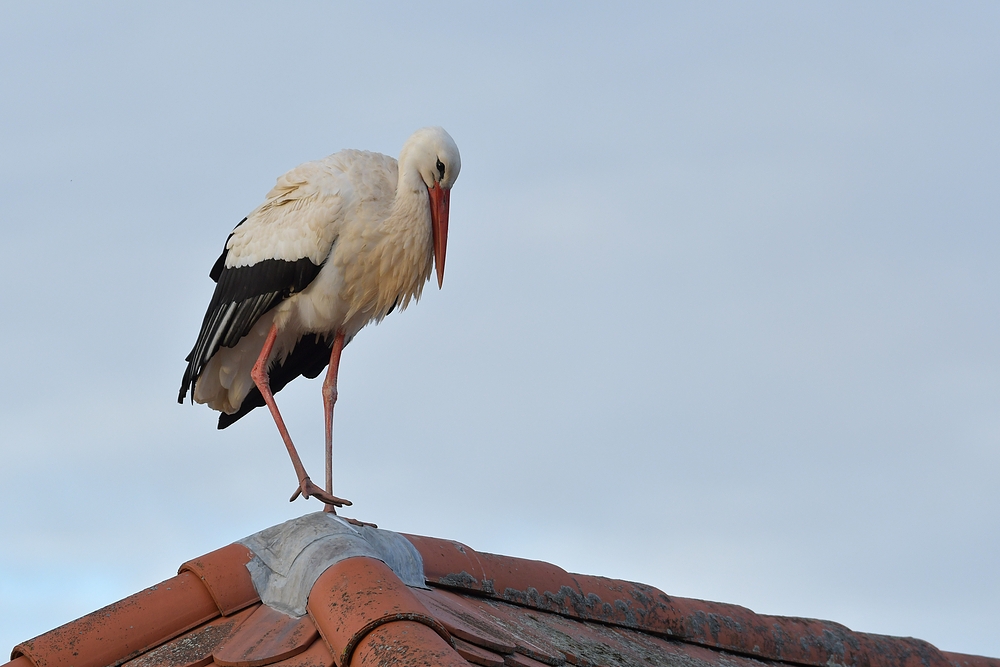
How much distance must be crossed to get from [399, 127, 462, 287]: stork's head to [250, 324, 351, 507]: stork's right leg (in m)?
0.92

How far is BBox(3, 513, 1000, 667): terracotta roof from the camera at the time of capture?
2758mm

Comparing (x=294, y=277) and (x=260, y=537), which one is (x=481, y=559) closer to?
(x=260, y=537)

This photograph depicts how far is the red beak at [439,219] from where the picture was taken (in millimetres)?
5684

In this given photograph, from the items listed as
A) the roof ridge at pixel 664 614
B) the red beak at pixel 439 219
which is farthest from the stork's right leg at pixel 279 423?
the roof ridge at pixel 664 614

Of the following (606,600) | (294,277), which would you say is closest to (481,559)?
(606,600)

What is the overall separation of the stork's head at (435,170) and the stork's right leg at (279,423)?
0.92 meters

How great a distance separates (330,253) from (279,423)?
81 cm

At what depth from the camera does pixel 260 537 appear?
323 centimetres

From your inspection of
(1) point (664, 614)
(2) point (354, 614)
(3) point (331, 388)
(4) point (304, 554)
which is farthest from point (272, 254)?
(2) point (354, 614)

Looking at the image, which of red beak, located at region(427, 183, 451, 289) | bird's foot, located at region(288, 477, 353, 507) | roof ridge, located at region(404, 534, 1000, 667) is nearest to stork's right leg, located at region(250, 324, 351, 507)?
bird's foot, located at region(288, 477, 353, 507)

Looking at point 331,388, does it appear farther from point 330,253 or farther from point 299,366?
point 330,253

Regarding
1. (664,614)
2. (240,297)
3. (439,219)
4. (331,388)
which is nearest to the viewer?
(664,614)

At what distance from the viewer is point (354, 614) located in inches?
109

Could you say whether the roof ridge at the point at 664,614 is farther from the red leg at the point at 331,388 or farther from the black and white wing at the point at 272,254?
the black and white wing at the point at 272,254
